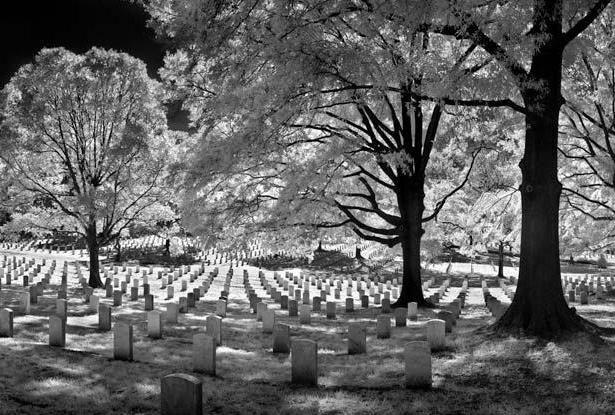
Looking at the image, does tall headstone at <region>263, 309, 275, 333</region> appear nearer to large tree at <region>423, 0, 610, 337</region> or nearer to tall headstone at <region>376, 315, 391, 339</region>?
tall headstone at <region>376, 315, 391, 339</region>

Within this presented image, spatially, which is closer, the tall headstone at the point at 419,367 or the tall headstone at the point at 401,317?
the tall headstone at the point at 419,367

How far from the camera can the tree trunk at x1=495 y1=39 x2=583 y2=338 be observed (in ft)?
27.4

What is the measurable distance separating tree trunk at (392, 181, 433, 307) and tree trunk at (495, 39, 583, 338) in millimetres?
6686

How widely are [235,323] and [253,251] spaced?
34135 millimetres

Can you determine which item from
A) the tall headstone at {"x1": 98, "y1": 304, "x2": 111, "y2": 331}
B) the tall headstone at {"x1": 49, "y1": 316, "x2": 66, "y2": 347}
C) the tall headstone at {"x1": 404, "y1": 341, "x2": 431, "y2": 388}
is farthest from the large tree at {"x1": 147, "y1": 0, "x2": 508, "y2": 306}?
the tall headstone at {"x1": 49, "y1": 316, "x2": 66, "y2": 347}

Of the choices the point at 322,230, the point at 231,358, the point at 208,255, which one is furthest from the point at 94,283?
the point at 208,255

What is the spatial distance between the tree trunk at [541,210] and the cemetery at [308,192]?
33mm

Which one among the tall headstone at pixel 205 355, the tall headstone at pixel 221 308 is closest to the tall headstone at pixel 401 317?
the tall headstone at pixel 221 308

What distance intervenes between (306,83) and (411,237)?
734 cm

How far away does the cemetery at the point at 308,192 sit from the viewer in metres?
6.64

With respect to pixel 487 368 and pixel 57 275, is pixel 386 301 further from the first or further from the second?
pixel 57 275

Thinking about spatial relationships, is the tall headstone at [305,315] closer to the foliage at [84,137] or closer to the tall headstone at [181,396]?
the tall headstone at [181,396]

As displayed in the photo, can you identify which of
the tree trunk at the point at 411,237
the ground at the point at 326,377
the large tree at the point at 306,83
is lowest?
the ground at the point at 326,377

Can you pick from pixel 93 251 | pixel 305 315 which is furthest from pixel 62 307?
pixel 93 251
